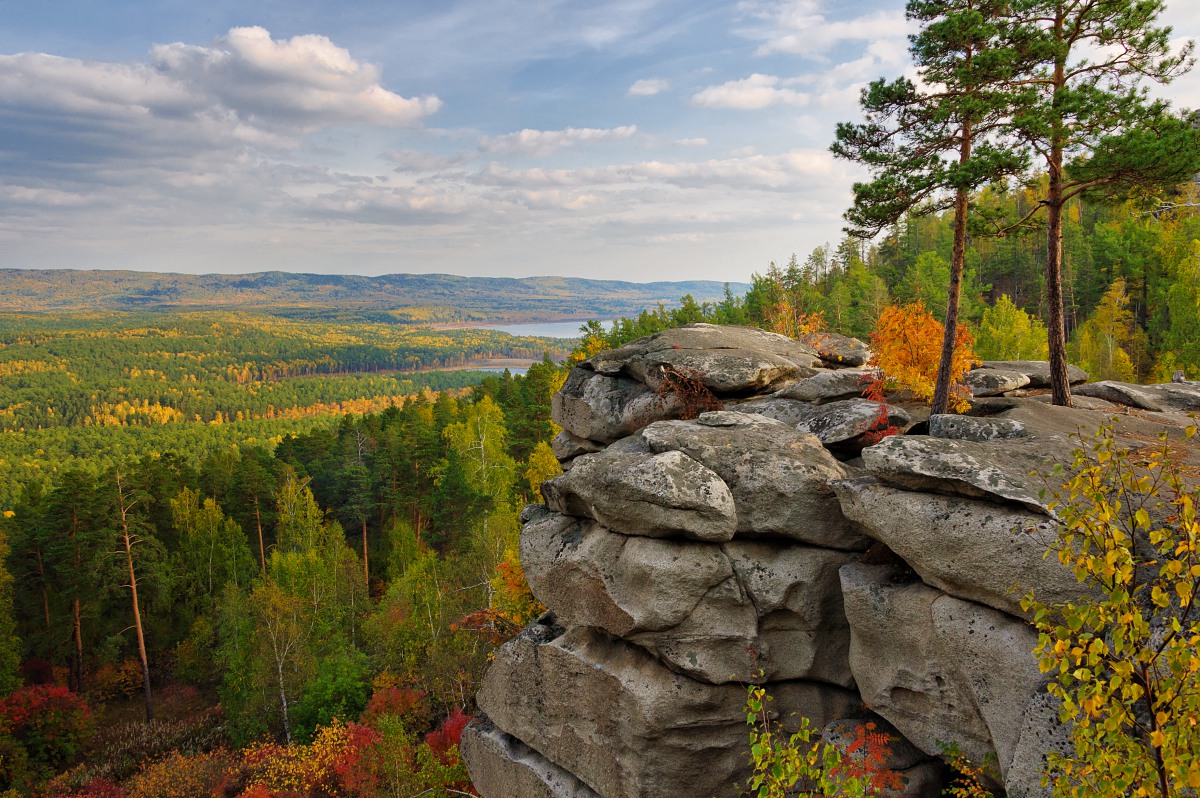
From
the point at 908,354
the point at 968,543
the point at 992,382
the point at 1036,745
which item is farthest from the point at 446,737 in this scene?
the point at 992,382

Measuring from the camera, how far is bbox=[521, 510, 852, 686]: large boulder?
12414 mm

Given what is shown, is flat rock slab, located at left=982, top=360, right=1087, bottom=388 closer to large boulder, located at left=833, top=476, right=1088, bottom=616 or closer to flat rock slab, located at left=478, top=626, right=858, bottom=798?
large boulder, located at left=833, top=476, right=1088, bottom=616

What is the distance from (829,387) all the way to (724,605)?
7.81 metres

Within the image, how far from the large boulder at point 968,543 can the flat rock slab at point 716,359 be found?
7.43 metres

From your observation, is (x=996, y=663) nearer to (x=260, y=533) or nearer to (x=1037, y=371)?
(x=1037, y=371)

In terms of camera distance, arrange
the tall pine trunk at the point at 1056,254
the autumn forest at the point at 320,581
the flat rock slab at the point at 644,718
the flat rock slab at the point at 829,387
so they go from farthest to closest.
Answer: the autumn forest at the point at 320,581
the flat rock slab at the point at 829,387
the tall pine trunk at the point at 1056,254
the flat rock slab at the point at 644,718

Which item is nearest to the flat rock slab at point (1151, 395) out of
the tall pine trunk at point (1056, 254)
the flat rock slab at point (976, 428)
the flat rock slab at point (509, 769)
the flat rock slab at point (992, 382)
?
the flat rock slab at point (992, 382)

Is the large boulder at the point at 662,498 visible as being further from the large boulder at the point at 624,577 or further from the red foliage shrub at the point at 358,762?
the red foliage shrub at the point at 358,762

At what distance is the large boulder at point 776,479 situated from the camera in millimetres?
13078

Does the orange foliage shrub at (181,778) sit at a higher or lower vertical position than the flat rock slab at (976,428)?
lower

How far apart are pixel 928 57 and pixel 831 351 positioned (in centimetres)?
1053

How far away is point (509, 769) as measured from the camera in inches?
587

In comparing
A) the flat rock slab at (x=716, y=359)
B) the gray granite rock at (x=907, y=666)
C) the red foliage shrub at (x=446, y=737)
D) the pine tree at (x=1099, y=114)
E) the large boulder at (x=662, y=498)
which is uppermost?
the pine tree at (x=1099, y=114)

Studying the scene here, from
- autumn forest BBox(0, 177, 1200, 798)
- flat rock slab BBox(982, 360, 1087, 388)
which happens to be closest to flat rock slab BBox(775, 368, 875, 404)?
autumn forest BBox(0, 177, 1200, 798)
